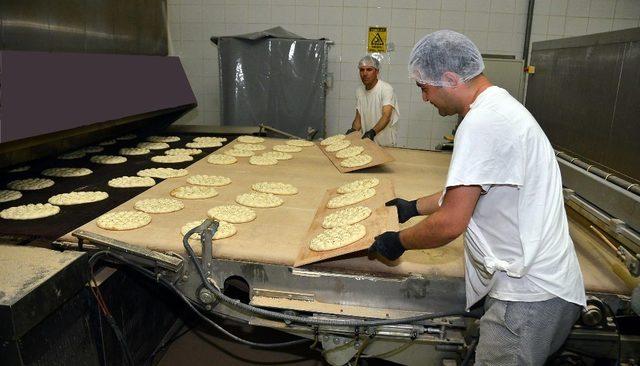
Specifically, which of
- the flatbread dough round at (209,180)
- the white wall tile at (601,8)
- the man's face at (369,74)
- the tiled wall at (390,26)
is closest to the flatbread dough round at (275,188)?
the flatbread dough round at (209,180)

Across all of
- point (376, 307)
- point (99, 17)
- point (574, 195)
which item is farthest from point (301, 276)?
point (99, 17)

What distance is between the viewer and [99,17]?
349cm

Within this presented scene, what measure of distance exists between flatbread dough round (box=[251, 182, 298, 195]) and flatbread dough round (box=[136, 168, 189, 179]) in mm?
625

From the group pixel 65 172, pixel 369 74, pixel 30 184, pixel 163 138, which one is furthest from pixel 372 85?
pixel 30 184

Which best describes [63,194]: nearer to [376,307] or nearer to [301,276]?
[301,276]

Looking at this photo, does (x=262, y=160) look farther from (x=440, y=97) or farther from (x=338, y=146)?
(x=440, y=97)

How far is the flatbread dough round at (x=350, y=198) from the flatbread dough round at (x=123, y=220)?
1.02 m

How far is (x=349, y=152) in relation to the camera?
386cm

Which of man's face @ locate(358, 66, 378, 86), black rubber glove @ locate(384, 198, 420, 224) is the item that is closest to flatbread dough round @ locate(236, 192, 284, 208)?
black rubber glove @ locate(384, 198, 420, 224)

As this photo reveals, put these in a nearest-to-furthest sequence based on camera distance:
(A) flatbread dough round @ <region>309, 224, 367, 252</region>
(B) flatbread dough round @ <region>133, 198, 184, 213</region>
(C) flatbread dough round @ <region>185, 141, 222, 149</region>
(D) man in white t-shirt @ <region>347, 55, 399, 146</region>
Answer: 1. (A) flatbread dough round @ <region>309, 224, 367, 252</region>
2. (B) flatbread dough round @ <region>133, 198, 184, 213</region>
3. (C) flatbread dough round @ <region>185, 141, 222, 149</region>
4. (D) man in white t-shirt @ <region>347, 55, 399, 146</region>

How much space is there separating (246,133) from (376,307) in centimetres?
331

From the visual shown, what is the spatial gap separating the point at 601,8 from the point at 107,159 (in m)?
5.79

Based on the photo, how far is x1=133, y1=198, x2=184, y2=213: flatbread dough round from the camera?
2508 mm

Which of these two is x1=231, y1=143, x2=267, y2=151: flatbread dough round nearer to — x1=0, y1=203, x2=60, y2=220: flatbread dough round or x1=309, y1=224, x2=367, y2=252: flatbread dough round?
x1=0, y1=203, x2=60, y2=220: flatbread dough round
